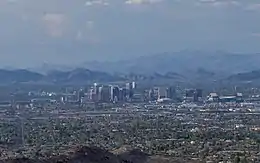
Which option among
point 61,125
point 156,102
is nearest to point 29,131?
point 61,125

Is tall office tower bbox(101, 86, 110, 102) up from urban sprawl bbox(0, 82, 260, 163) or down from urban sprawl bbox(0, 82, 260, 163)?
up

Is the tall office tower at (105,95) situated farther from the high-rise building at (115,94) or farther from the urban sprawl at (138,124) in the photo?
the high-rise building at (115,94)

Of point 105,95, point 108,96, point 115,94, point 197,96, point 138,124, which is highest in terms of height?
point 115,94

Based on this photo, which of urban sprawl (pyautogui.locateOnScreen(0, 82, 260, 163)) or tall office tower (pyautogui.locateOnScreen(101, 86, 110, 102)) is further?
tall office tower (pyautogui.locateOnScreen(101, 86, 110, 102))

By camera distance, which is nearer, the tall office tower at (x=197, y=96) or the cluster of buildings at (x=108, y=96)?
the tall office tower at (x=197, y=96)

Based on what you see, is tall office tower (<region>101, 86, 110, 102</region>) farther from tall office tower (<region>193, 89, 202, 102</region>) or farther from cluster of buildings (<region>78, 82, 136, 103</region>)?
tall office tower (<region>193, 89, 202, 102</region>)

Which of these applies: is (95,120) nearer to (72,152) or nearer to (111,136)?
(111,136)

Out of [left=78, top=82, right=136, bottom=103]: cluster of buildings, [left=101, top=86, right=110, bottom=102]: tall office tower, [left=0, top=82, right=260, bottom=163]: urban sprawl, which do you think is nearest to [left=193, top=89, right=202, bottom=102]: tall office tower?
[left=0, top=82, right=260, bottom=163]: urban sprawl

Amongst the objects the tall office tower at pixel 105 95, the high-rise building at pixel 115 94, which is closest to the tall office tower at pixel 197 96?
the high-rise building at pixel 115 94

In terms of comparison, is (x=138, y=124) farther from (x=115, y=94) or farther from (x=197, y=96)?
(x=115, y=94)

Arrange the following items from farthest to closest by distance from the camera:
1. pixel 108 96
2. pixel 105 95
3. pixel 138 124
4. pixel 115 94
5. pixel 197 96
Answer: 1. pixel 108 96
2. pixel 105 95
3. pixel 115 94
4. pixel 197 96
5. pixel 138 124

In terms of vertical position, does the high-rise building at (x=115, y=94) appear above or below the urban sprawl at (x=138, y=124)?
above

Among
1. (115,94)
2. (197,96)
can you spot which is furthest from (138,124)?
(115,94)
